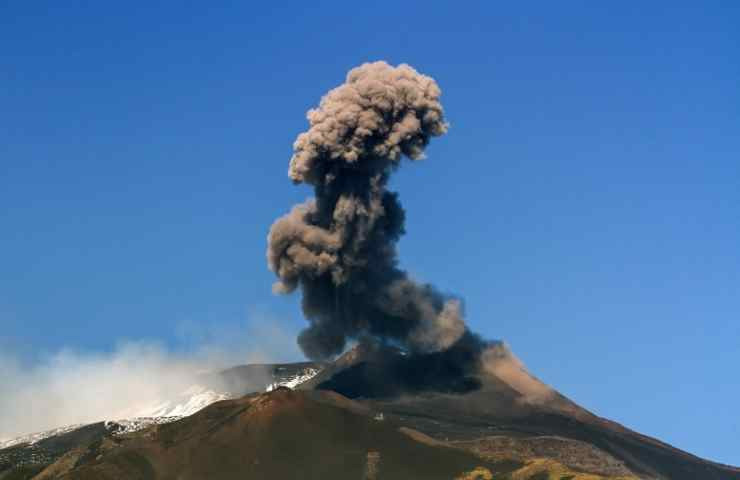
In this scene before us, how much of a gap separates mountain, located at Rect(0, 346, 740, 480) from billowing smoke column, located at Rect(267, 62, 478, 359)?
12.0 meters

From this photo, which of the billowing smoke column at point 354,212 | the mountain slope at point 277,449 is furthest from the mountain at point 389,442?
the billowing smoke column at point 354,212

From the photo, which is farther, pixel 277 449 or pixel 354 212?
pixel 354 212

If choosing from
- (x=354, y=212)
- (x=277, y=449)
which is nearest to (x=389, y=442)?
(x=277, y=449)

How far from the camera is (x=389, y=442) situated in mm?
164500

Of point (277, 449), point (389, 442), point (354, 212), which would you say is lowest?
point (277, 449)

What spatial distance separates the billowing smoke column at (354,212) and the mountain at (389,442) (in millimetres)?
11960

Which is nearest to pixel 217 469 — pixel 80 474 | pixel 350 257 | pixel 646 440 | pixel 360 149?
pixel 80 474

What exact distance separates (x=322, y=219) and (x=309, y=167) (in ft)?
22.8

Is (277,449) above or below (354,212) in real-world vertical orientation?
below

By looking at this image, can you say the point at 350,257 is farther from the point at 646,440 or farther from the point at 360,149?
the point at 646,440

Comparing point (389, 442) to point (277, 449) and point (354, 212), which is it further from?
point (354, 212)

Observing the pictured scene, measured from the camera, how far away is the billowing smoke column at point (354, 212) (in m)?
171

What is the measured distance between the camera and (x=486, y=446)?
168 m

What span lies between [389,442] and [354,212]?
28926 mm
